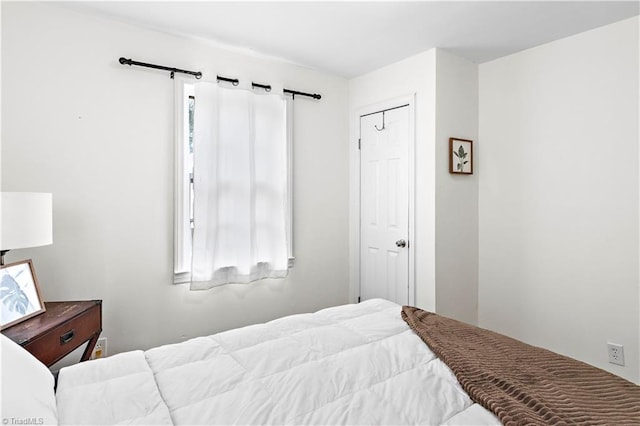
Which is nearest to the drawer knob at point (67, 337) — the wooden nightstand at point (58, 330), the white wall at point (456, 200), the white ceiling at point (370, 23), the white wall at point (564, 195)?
the wooden nightstand at point (58, 330)

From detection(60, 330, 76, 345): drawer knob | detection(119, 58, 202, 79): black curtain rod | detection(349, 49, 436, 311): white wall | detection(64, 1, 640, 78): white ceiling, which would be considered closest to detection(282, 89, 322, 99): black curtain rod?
detection(64, 1, 640, 78): white ceiling

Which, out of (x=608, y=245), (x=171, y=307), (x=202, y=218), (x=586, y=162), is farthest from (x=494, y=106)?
(x=171, y=307)

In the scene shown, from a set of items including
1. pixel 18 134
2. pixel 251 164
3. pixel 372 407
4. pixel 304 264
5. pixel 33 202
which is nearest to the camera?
pixel 372 407

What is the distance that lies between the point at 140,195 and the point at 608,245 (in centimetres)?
332

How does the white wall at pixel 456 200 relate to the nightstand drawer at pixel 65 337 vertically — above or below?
above

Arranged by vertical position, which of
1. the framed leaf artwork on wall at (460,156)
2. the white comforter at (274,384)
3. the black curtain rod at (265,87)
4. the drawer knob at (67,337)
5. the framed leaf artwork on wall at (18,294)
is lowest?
the drawer knob at (67,337)

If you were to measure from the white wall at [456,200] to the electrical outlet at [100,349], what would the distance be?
2.47 metres

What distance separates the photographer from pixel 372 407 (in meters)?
1.18

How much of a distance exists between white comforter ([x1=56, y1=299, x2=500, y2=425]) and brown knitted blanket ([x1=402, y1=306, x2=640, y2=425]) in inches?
2.3

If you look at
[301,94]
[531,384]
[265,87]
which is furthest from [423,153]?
[531,384]

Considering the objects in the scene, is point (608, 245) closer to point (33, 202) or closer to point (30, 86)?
point (33, 202)

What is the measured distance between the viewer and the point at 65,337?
1915mm

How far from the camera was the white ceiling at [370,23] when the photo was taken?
7.69 ft

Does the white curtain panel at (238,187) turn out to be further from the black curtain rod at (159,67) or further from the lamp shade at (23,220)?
the lamp shade at (23,220)
